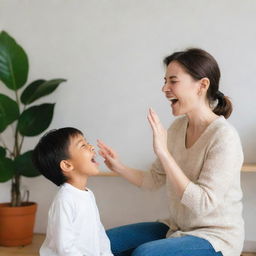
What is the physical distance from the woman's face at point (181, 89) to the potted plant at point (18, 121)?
96 cm

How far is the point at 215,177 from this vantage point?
1.52m

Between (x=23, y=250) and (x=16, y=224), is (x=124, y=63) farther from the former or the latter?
(x=23, y=250)

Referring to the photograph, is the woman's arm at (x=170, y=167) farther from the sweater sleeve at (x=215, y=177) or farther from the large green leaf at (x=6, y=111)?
the large green leaf at (x=6, y=111)

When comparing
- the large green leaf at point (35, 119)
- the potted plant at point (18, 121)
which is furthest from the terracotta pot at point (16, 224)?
the large green leaf at point (35, 119)

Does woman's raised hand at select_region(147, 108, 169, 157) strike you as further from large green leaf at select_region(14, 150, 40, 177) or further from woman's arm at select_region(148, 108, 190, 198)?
large green leaf at select_region(14, 150, 40, 177)

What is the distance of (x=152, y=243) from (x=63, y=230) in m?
0.36

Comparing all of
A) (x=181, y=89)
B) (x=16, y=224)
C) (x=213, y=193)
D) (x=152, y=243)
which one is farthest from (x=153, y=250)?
(x=16, y=224)

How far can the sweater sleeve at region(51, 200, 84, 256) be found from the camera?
4.59 feet

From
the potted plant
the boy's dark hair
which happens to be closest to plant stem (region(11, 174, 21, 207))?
the potted plant

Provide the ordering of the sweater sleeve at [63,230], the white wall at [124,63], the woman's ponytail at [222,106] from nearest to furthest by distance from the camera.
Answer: the sweater sleeve at [63,230] → the woman's ponytail at [222,106] → the white wall at [124,63]

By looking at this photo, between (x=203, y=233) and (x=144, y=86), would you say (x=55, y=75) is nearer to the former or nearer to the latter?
(x=144, y=86)

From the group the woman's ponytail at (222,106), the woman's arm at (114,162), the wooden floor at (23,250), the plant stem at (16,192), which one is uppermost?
the woman's ponytail at (222,106)

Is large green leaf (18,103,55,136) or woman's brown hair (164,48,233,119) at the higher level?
woman's brown hair (164,48,233,119)

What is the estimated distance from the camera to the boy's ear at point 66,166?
155 centimetres
